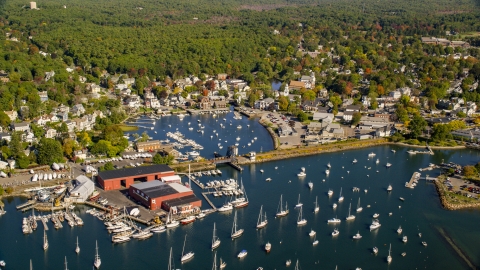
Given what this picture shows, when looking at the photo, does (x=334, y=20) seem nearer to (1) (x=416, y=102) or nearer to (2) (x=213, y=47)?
(2) (x=213, y=47)

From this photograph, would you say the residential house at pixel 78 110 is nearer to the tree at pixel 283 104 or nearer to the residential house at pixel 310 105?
the tree at pixel 283 104

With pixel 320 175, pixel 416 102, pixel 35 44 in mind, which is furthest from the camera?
pixel 35 44

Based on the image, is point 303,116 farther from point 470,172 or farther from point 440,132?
point 470,172

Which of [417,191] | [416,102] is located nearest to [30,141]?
[417,191]

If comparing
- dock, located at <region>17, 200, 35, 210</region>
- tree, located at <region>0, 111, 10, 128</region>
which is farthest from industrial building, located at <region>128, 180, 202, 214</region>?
tree, located at <region>0, 111, 10, 128</region>

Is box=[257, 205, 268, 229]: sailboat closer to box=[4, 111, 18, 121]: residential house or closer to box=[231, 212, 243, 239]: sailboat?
box=[231, 212, 243, 239]: sailboat

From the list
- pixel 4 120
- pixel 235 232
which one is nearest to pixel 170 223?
pixel 235 232
